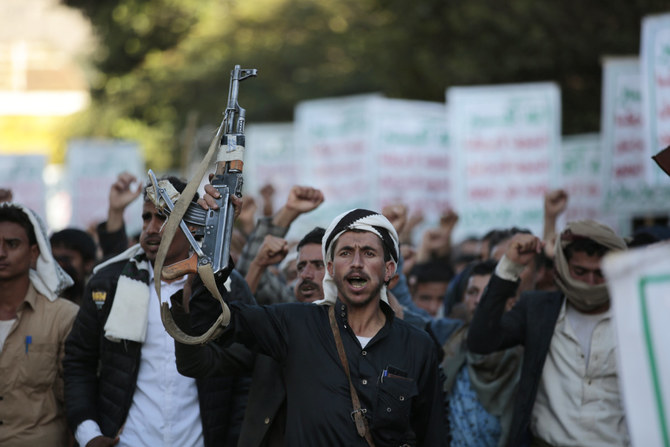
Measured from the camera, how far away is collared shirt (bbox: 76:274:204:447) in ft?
13.4

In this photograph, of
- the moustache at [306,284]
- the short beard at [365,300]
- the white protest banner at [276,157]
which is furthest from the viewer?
the white protest banner at [276,157]

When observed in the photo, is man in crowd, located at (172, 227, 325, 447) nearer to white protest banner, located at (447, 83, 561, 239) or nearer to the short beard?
the short beard

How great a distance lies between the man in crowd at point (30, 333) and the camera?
4.41m

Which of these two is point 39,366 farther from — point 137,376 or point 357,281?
point 357,281

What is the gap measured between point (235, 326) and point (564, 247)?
1781 mm

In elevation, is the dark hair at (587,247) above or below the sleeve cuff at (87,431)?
above

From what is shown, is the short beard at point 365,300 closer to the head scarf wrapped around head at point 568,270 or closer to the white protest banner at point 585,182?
the head scarf wrapped around head at point 568,270

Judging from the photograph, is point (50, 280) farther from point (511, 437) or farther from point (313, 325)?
point (511, 437)

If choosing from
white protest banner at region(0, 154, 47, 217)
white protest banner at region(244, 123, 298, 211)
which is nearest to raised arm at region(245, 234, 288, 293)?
white protest banner at region(0, 154, 47, 217)

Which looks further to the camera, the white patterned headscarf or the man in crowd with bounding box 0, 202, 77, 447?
the white patterned headscarf

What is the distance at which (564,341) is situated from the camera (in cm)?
459

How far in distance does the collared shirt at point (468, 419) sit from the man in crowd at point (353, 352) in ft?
4.12

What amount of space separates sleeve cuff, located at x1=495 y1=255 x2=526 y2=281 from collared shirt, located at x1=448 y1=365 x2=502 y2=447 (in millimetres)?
921

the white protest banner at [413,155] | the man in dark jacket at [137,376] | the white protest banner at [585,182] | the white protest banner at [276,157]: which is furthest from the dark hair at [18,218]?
the white protest banner at [276,157]
